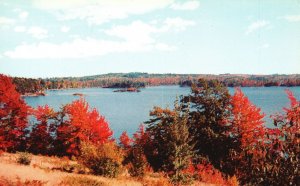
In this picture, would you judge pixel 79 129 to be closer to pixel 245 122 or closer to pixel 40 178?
pixel 40 178

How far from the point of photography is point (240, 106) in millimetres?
38531

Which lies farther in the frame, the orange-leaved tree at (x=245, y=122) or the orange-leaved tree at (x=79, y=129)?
the orange-leaved tree at (x=245, y=122)

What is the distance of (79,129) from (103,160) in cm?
1582

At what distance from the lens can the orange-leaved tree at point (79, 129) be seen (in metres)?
37.3

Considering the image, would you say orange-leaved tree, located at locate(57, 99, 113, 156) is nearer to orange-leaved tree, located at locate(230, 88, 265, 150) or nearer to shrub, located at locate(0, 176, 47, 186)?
orange-leaved tree, located at locate(230, 88, 265, 150)

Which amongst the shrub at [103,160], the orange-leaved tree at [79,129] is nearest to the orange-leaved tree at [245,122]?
the orange-leaved tree at [79,129]

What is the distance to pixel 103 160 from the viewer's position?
22.5m

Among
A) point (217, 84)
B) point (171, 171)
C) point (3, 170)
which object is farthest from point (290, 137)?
point (217, 84)

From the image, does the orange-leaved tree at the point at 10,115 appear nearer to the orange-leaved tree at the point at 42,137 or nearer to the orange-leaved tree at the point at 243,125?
the orange-leaved tree at the point at 42,137

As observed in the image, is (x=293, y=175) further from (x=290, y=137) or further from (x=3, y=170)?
(x=3, y=170)

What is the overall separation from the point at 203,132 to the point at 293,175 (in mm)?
27784

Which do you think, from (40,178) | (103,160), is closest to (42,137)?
(103,160)

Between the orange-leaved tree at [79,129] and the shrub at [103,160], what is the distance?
14350 mm

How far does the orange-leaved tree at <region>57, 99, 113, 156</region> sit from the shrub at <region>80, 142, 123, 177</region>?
14350mm
